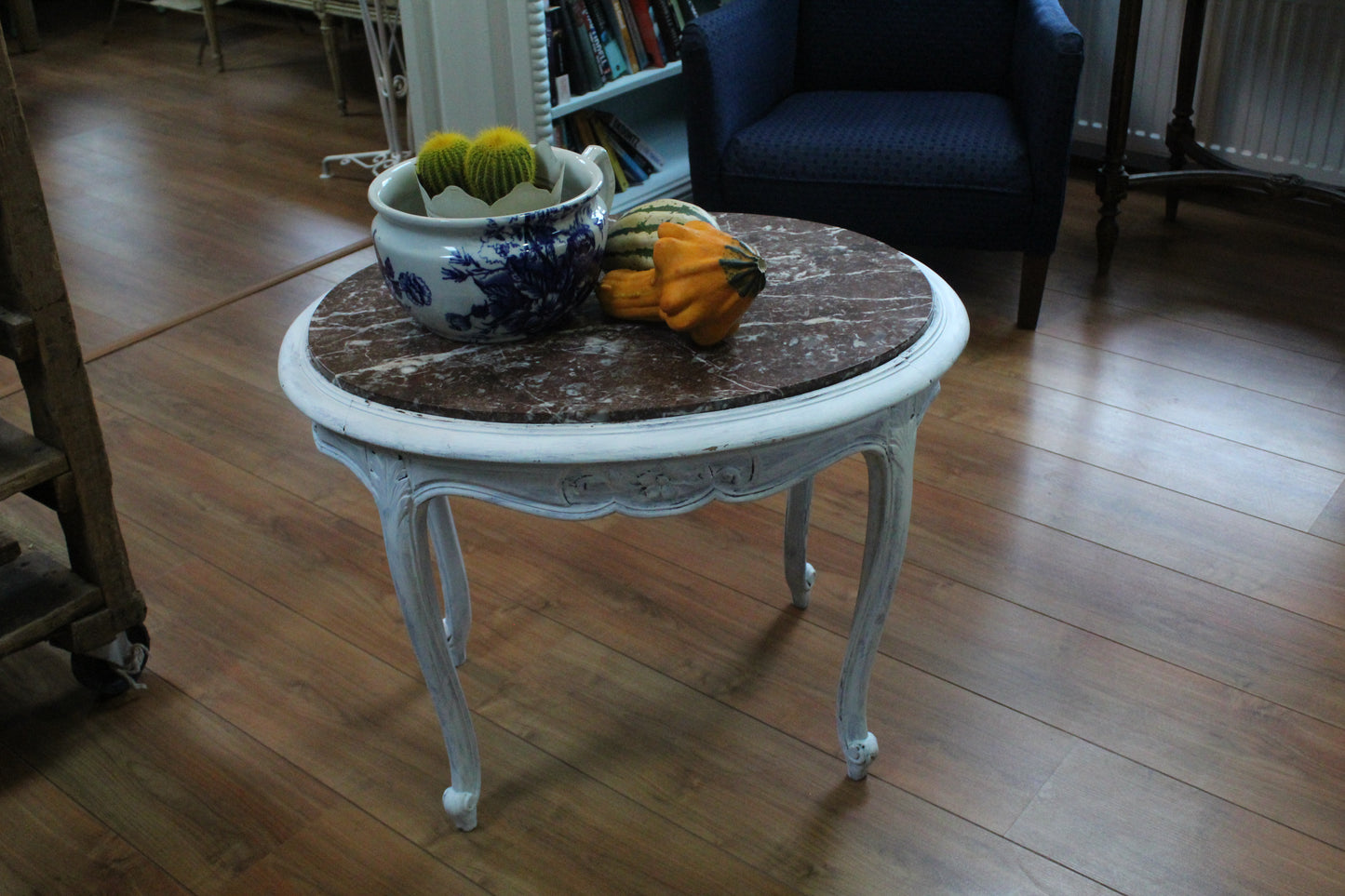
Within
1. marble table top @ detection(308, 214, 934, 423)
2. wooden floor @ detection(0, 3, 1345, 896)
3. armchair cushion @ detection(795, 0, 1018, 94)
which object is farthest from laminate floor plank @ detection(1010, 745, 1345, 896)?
armchair cushion @ detection(795, 0, 1018, 94)

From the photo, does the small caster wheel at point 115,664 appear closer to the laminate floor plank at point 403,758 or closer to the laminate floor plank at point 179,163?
the laminate floor plank at point 403,758

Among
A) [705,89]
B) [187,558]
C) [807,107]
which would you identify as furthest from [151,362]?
[807,107]

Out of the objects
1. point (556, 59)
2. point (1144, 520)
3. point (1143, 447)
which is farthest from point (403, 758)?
point (556, 59)

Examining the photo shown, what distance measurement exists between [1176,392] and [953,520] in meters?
0.62

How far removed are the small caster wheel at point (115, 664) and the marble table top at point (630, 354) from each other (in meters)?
0.62

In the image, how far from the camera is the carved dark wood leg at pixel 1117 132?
97.7 inches

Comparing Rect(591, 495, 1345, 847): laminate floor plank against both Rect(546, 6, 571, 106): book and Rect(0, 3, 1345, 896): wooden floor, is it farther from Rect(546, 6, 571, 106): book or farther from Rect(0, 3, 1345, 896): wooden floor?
Rect(546, 6, 571, 106): book

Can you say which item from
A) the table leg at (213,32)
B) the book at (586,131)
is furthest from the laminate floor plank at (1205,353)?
the table leg at (213,32)

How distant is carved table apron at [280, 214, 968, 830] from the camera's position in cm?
107

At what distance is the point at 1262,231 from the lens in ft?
9.39

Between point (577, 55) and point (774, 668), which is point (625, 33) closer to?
point (577, 55)

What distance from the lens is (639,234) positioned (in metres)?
1.22

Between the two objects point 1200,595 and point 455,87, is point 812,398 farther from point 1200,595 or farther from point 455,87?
point 455,87

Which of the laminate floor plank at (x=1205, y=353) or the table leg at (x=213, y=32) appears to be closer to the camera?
the laminate floor plank at (x=1205, y=353)
